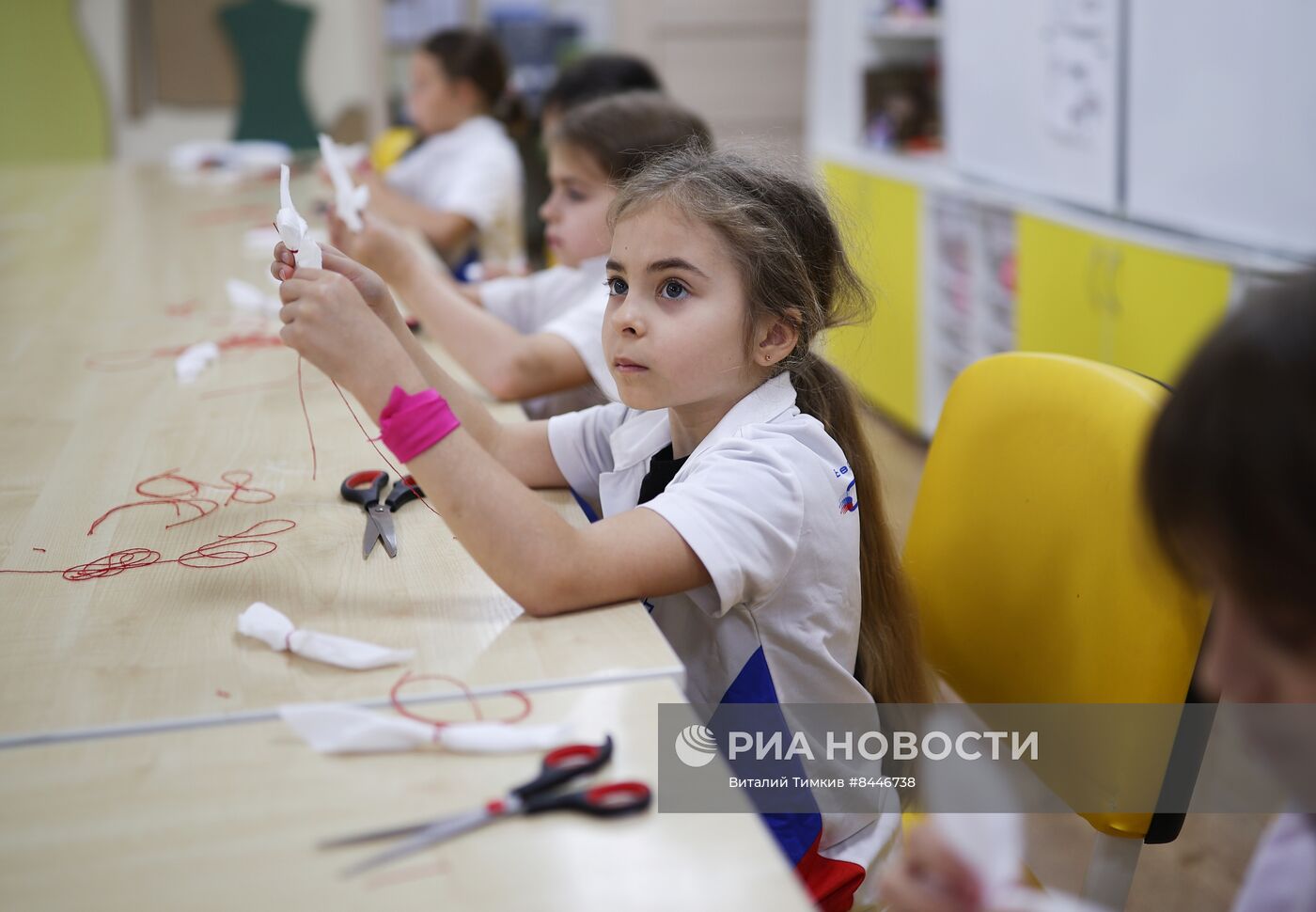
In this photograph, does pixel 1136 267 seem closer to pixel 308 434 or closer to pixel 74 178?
pixel 308 434

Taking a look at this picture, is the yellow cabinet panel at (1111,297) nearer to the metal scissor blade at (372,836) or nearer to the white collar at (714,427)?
the white collar at (714,427)

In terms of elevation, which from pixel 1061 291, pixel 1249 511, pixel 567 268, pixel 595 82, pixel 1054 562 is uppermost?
pixel 595 82

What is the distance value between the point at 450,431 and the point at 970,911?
0.47 metres

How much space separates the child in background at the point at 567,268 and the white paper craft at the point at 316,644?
64 centimetres

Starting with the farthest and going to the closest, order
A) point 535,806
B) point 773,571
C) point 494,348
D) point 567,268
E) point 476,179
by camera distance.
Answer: point 476,179 < point 567,268 < point 494,348 < point 773,571 < point 535,806

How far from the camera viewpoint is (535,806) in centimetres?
64

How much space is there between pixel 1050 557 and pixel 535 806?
0.54 meters

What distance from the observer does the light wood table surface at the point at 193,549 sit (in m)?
0.78

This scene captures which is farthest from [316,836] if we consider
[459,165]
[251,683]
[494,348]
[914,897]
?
[459,165]

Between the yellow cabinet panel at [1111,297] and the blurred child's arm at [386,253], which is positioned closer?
the blurred child's arm at [386,253]

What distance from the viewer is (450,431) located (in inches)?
33.4

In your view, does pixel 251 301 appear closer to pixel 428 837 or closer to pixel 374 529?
pixel 374 529

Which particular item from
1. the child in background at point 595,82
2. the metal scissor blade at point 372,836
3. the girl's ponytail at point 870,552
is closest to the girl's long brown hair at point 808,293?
the girl's ponytail at point 870,552

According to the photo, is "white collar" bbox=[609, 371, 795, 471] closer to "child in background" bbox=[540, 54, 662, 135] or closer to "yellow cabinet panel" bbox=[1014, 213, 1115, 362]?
"child in background" bbox=[540, 54, 662, 135]
